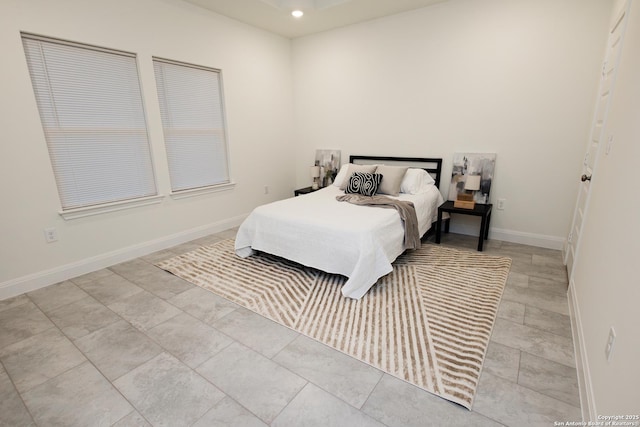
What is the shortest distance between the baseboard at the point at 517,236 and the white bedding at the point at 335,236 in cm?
82

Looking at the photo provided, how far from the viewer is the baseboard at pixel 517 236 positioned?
3367 millimetres

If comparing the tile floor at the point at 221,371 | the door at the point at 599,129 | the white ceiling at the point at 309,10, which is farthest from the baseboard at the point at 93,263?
the door at the point at 599,129

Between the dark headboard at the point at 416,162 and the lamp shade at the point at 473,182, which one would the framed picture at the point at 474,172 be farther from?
the dark headboard at the point at 416,162

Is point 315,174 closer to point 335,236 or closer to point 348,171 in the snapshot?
point 348,171

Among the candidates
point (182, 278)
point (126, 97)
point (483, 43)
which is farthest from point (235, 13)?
point (182, 278)

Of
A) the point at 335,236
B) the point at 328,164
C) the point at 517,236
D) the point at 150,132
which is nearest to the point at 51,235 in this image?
the point at 150,132

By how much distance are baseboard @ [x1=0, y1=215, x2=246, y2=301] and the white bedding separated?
3.21 feet

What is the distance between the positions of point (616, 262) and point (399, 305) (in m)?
1.29

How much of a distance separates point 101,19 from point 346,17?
2686 millimetres

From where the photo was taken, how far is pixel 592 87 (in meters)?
2.93

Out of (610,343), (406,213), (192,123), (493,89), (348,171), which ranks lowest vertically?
(610,343)

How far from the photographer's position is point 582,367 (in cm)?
162

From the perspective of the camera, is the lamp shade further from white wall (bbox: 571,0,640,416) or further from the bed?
white wall (bbox: 571,0,640,416)

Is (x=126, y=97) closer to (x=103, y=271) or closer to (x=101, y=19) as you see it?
(x=101, y=19)
